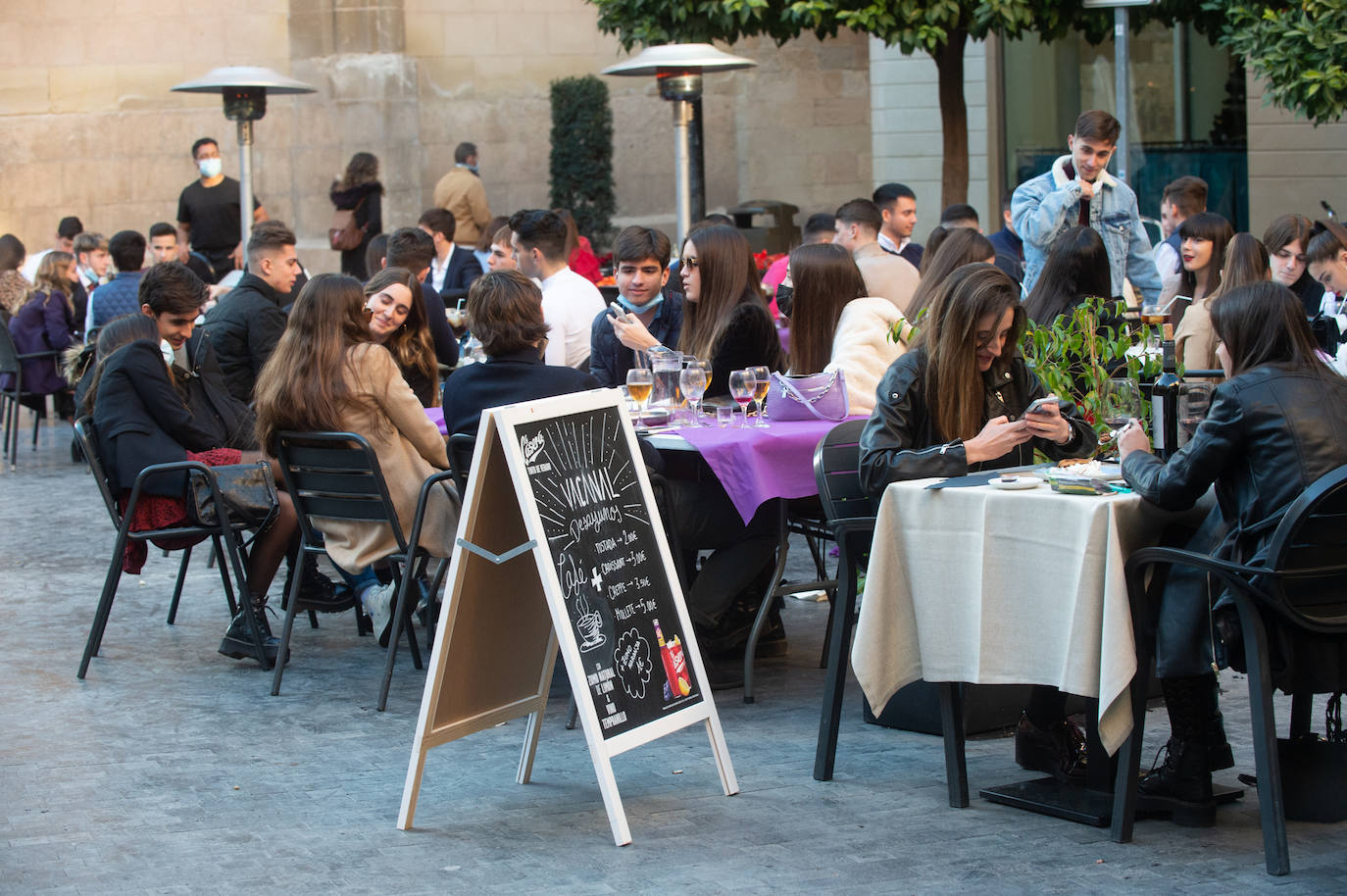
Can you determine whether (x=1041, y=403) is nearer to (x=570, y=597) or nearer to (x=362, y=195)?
(x=570, y=597)

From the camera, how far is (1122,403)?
4.57m

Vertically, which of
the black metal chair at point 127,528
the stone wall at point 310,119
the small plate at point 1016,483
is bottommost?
the black metal chair at point 127,528

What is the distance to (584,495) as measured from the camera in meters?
4.58

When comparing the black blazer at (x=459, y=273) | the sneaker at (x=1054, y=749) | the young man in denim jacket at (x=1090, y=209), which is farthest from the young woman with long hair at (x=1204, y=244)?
the black blazer at (x=459, y=273)

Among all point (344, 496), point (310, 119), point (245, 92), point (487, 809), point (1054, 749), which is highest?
point (310, 119)

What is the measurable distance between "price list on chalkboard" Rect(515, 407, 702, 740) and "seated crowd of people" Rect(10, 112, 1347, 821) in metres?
0.69

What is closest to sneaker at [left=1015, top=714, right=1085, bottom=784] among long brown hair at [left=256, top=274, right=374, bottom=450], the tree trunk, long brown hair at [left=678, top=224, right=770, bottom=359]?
long brown hair at [left=678, top=224, right=770, bottom=359]

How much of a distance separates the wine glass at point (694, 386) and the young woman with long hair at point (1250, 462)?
86.5 inches

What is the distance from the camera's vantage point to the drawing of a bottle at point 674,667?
184 inches

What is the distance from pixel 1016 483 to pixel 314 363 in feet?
9.17

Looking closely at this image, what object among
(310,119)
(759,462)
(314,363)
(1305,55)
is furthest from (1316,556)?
(310,119)

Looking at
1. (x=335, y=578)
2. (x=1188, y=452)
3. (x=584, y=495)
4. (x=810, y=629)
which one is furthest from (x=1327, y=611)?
(x=335, y=578)

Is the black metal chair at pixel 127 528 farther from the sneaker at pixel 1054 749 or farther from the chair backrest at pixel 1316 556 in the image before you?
the chair backrest at pixel 1316 556

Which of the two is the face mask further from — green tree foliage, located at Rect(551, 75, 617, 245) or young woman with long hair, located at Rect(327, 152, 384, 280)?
green tree foliage, located at Rect(551, 75, 617, 245)
